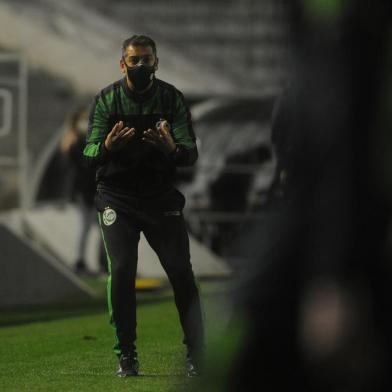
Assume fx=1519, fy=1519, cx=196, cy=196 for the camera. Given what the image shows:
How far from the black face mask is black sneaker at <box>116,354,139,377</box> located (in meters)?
1.20

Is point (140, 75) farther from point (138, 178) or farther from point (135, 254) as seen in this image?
point (135, 254)

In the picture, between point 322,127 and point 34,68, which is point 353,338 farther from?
point 34,68

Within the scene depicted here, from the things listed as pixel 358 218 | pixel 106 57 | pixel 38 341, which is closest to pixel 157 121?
pixel 38 341

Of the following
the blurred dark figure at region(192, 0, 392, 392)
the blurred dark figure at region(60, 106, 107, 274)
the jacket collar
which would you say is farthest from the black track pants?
the blurred dark figure at region(60, 106, 107, 274)

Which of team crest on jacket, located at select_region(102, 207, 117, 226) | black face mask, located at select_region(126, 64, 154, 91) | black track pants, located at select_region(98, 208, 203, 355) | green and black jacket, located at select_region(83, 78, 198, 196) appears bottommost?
black track pants, located at select_region(98, 208, 203, 355)

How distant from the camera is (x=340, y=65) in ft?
8.50

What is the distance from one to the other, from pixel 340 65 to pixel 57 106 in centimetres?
2235

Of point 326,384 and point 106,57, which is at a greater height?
point 326,384

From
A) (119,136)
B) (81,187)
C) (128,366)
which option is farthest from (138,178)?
(81,187)

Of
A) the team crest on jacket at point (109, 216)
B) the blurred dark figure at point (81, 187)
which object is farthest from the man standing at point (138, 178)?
the blurred dark figure at point (81, 187)

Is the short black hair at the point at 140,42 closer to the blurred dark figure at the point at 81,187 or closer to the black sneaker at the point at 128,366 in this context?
the black sneaker at the point at 128,366

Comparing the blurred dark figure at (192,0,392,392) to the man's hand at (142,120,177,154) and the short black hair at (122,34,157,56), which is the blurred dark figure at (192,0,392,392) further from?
the short black hair at (122,34,157,56)

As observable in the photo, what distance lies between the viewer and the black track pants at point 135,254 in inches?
257

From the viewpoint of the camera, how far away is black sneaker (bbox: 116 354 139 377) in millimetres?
6723
